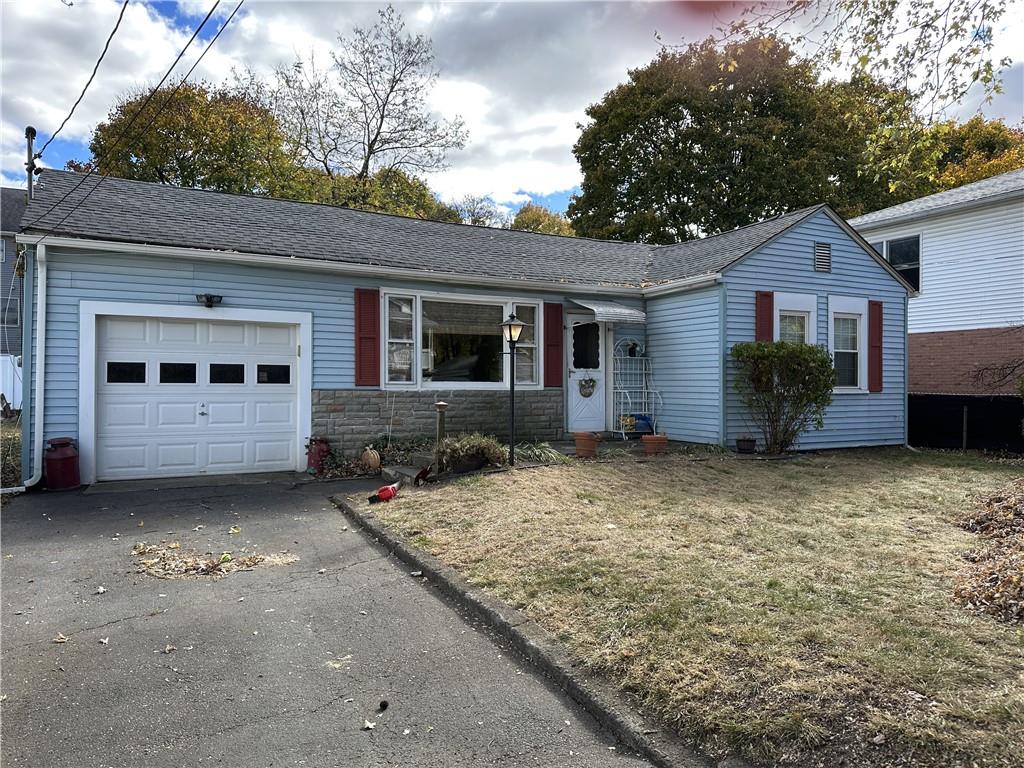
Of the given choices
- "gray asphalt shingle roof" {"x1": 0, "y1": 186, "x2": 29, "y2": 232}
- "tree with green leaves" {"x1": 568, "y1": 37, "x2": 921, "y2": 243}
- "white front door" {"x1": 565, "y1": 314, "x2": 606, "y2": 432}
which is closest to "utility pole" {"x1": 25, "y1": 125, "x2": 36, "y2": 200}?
"gray asphalt shingle roof" {"x1": 0, "y1": 186, "x2": 29, "y2": 232}

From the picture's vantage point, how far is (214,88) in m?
24.1

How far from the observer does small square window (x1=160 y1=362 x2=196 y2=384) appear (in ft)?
29.0

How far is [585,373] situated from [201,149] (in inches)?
700

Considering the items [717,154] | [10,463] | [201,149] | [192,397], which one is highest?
→ [717,154]

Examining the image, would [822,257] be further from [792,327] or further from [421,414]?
[421,414]

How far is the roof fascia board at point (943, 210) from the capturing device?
13219mm

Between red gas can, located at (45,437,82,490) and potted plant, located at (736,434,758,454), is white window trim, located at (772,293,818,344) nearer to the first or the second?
potted plant, located at (736,434,758,454)

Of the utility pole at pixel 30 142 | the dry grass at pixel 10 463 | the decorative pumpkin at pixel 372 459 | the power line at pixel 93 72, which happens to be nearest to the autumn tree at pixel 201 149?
the utility pole at pixel 30 142

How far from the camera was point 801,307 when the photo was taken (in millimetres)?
11414

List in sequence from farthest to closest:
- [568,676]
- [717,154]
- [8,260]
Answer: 1. [717,154]
2. [8,260]
3. [568,676]

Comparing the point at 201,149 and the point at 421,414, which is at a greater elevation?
the point at 201,149

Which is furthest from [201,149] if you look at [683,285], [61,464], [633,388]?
[683,285]

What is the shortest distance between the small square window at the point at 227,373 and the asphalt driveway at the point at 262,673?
3755mm

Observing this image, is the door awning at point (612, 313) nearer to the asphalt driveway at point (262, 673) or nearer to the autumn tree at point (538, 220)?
the asphalt driveway at point (262, 673)
